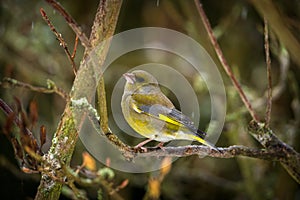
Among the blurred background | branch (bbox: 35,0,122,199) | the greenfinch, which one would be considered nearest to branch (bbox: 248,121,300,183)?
the greenfinch

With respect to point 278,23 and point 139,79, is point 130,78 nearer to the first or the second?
point 139,79

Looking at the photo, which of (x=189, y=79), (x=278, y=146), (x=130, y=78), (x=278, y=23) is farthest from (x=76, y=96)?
(x=189, y=79)

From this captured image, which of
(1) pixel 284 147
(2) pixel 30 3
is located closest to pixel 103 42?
(1) pixel 284 147

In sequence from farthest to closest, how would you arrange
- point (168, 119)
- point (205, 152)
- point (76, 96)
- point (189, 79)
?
point (189, 79) → point (168, 119) → point (205, 152) → point (76, 96)

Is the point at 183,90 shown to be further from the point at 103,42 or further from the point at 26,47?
the point at 103,42

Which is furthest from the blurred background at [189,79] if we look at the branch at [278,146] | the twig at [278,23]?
the branch at [278,146]

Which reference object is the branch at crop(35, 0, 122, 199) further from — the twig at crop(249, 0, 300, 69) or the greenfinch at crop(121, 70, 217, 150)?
the twig at crop(249, 0, 300, 69)
